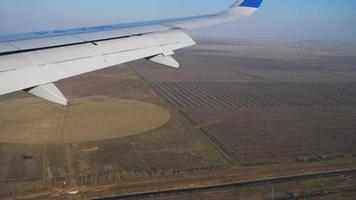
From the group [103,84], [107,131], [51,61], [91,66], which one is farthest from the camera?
[103,84]

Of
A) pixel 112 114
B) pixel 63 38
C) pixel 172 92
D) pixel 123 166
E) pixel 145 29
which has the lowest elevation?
pixel 123 166

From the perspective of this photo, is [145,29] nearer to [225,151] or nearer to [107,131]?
[225,151]

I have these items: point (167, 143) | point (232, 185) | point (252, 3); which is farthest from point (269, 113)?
point (252, 3)

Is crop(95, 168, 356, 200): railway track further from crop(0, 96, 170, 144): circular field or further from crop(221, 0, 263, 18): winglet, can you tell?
crop(221, 0, 263, 18): winglet

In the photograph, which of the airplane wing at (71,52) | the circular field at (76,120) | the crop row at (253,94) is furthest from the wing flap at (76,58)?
the crop row at (253,94)

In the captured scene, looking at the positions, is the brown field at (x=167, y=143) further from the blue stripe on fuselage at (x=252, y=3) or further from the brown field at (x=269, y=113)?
the blue stripe on fuselage at (x=252, y=3)

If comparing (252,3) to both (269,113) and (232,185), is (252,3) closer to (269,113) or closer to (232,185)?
(232,185)

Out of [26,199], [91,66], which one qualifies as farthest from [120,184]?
[91,66]
